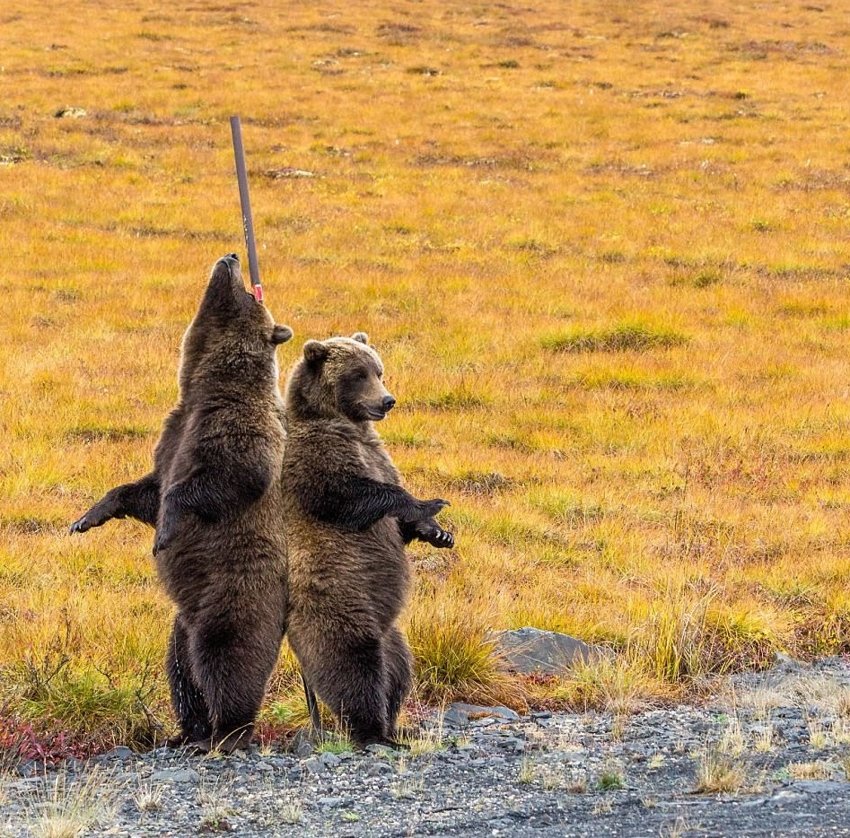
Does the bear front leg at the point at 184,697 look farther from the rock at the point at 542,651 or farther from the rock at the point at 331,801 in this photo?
the rock at the point at 542,651

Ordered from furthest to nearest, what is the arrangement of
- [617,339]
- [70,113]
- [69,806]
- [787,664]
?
[70,113] → [617,339] → [787,664] → [69,806]

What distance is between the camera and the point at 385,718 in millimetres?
6383

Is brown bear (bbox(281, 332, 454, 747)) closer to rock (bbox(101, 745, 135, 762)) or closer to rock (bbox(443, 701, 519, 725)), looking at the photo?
rock (bbox(443, 701, 519, 725))

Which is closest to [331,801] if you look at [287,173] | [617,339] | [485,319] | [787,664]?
[787,664]

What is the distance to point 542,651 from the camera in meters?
8.25

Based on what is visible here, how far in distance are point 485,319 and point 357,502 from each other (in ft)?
43.7

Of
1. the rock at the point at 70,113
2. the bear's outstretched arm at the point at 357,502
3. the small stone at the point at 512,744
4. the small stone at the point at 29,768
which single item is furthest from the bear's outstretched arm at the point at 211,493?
the rock at the point at 70,113

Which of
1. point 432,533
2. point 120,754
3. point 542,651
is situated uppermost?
point 432,533

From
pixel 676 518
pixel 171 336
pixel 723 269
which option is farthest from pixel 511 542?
pixel 723 269

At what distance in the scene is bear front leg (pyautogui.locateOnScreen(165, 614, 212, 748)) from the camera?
257 inches

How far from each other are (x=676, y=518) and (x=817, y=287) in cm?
1200

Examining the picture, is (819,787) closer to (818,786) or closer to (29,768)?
(818,786)

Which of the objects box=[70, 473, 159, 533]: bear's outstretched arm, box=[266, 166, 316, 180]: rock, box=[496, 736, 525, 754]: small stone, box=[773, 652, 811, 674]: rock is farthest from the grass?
box=[266, 166, 316, 180]: rock

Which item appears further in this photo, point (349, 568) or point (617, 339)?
point (617, 339)
